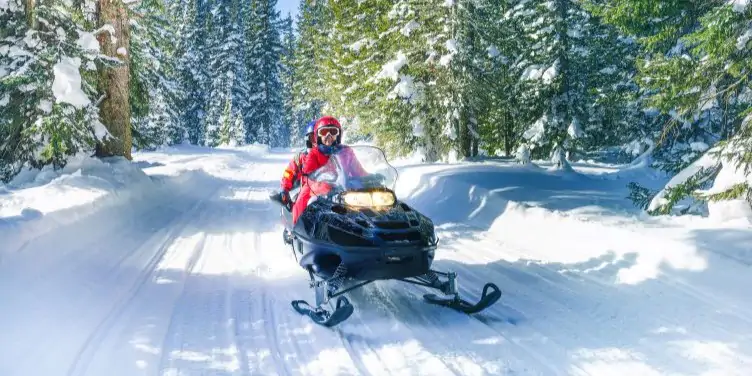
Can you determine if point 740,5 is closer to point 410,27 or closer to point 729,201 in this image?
point 729,201

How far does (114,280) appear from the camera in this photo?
251 inches

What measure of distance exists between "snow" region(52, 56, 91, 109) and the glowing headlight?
7735mm

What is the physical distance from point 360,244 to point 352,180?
103 centimetres

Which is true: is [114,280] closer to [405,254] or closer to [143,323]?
[143,323]

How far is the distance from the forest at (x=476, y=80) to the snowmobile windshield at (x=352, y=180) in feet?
15.4

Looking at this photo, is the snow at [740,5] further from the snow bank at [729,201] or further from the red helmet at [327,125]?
the red helmet at [327,125]

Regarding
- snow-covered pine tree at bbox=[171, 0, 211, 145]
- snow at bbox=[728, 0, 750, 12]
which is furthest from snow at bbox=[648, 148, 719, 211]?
snow-covered pine tree at bbox=[171, 0, 211, 145]

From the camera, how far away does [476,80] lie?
18188mm

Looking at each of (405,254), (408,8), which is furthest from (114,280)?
(408,8)

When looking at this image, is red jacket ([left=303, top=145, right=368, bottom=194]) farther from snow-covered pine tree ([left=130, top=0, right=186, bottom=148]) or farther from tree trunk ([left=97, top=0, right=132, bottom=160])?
snow-covered pine tree ([left=130, top=0, right=186, bottom=148])

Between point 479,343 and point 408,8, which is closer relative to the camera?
point 479,343

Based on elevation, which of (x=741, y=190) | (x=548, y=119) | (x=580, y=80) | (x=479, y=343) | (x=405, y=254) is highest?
(x=580, y=80)

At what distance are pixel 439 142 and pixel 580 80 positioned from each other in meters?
6.05

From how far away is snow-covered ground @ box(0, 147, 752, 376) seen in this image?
433 centimetres
